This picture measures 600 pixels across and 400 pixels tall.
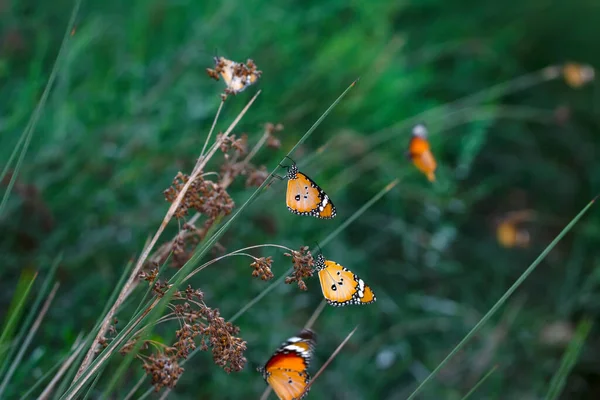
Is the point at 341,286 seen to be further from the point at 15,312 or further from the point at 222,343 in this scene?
the point at 15,312

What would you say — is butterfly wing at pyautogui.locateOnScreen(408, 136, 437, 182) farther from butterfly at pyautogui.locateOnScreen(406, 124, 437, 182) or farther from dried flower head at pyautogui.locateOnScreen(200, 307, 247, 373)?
dried flower head at pyautogui.locateOnScreen(200, 307, 247, 373)

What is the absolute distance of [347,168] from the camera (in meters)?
2.73

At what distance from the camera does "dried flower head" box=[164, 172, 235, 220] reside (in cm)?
123

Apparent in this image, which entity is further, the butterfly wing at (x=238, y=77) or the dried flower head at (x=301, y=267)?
the butterfly wing at (x=238, y=77)

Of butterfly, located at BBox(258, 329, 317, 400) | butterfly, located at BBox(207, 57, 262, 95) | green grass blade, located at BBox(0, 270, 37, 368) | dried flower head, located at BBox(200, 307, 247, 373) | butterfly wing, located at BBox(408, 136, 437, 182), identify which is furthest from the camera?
butterfly wing, located at BBox(408, 136, 437, 182)

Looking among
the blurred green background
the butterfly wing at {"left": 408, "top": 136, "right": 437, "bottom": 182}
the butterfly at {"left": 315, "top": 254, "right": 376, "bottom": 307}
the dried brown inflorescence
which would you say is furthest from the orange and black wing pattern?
→ the blurred green background

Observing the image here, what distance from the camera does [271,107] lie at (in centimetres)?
270

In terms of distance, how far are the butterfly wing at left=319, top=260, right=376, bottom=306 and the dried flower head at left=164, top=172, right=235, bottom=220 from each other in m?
0.29

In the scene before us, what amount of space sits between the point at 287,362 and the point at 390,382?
1.53 metres

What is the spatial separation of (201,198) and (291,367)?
0.43 meters

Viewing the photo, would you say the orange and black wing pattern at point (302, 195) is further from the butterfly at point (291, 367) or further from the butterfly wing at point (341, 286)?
the butterfly at point (291, 367)

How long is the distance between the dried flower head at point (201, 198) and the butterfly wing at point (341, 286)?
11.3 inches

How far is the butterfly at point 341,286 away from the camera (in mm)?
1432

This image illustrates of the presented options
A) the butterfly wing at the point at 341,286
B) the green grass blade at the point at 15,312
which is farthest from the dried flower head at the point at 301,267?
the green grass blade at the point at 15,312
